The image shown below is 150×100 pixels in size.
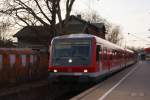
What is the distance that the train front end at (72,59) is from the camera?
21.8 meters

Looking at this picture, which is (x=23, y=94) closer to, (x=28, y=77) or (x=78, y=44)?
(x=78, y=44)

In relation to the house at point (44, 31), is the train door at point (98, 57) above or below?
below

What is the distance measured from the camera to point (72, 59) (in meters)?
22.2

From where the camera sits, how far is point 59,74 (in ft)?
72.2

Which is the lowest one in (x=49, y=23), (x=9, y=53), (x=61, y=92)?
(x=61, y=92)

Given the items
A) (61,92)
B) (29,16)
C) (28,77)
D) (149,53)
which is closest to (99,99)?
(61,92)

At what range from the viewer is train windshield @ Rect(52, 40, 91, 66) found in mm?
22109

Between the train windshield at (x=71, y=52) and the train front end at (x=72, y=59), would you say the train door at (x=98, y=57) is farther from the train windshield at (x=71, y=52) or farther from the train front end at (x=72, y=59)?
the train windshield at (x=71, y=52)

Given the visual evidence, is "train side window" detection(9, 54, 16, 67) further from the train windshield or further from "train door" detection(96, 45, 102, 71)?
"train door" detection(96, 45, 102, 71)

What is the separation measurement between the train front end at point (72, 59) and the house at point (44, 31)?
14.9m

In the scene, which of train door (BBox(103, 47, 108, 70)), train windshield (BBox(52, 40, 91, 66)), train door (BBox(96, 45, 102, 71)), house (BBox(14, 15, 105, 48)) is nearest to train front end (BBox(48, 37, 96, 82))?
train windshield (BBox(52, 40, 91, 66))

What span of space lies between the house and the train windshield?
1485 cm

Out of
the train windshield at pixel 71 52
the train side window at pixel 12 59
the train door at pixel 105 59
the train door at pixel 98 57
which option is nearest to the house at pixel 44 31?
the train side window at pixel 12 59

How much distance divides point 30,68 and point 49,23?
1011cm
